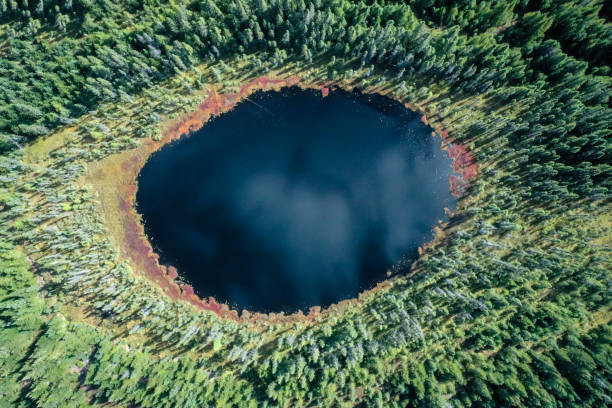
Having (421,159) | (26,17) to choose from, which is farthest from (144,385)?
(26,17)

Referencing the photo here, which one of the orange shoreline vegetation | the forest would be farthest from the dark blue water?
the forest

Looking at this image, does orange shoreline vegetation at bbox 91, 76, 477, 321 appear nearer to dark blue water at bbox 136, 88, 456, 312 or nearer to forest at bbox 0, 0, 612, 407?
forest at bbox 0, 0, 612, 407

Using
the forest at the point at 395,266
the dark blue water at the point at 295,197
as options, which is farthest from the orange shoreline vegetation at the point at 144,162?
the dark blue water at the point at 295,197

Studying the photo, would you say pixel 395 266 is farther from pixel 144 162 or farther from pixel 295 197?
pixel 144 162

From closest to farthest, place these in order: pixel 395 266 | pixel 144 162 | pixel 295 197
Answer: pixel 395 266 < pixel 295 197 < pixel 144 162

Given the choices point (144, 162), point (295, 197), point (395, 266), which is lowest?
point (395, 266)

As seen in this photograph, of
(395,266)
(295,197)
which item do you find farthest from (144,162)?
(395,266)
